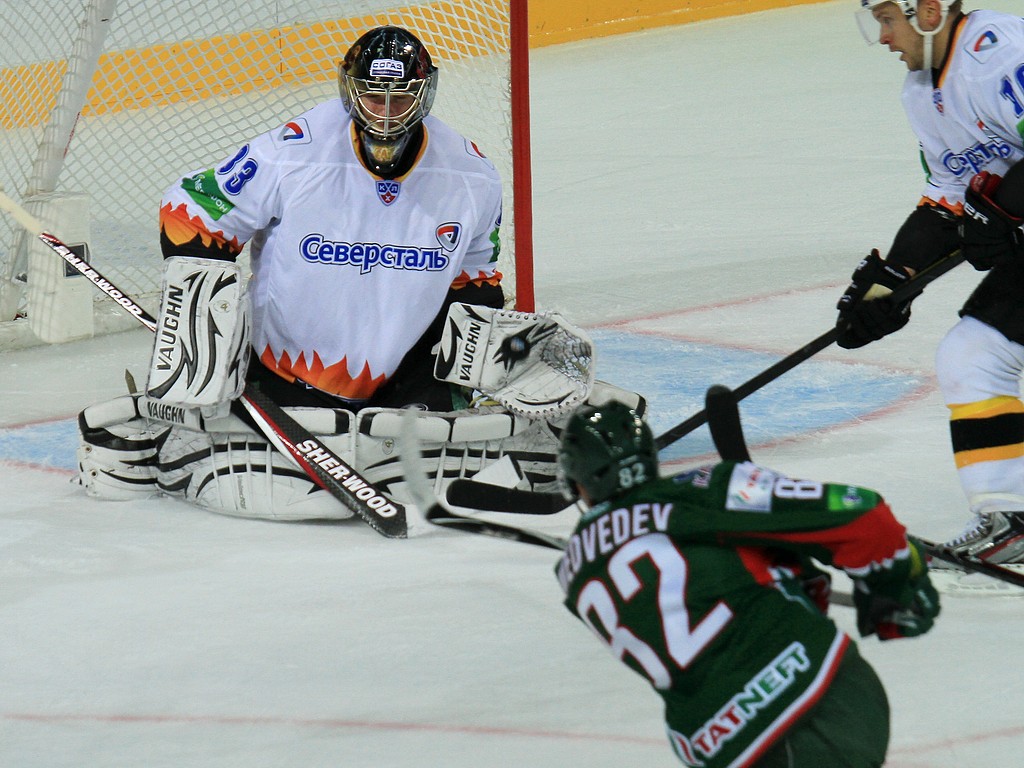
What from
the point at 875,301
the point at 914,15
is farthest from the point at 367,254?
the point at 914,15

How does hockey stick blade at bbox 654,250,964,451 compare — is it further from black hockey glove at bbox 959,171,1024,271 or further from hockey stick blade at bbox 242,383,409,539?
hockey stick blade at bbox 242,383,409,539

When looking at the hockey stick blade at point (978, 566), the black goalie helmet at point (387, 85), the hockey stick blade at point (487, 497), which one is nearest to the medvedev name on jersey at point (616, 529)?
the hockey stick blade at point (487, 497)

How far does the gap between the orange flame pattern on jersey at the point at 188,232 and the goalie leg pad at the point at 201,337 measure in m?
0.06

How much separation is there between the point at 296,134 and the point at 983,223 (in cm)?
147

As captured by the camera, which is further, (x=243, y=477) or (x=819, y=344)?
(x=243, y=477)

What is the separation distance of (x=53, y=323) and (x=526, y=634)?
2544mm

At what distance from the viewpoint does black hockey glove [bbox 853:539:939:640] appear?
1690mm

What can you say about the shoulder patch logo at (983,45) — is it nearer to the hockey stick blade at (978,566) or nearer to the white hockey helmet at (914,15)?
the white hockey helmet at (914,15)

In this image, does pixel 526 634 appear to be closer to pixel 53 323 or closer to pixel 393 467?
pixel 393 467

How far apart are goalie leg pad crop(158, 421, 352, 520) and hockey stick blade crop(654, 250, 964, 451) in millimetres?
709

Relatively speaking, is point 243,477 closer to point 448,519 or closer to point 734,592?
point 448,519

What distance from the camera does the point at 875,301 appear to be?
2949mm

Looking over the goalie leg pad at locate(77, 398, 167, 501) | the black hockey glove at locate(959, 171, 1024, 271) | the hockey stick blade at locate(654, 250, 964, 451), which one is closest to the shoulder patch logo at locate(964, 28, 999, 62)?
the black hockey glove at locate(959, 171, 1024, 271)

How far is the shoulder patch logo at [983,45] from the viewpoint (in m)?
2.66
